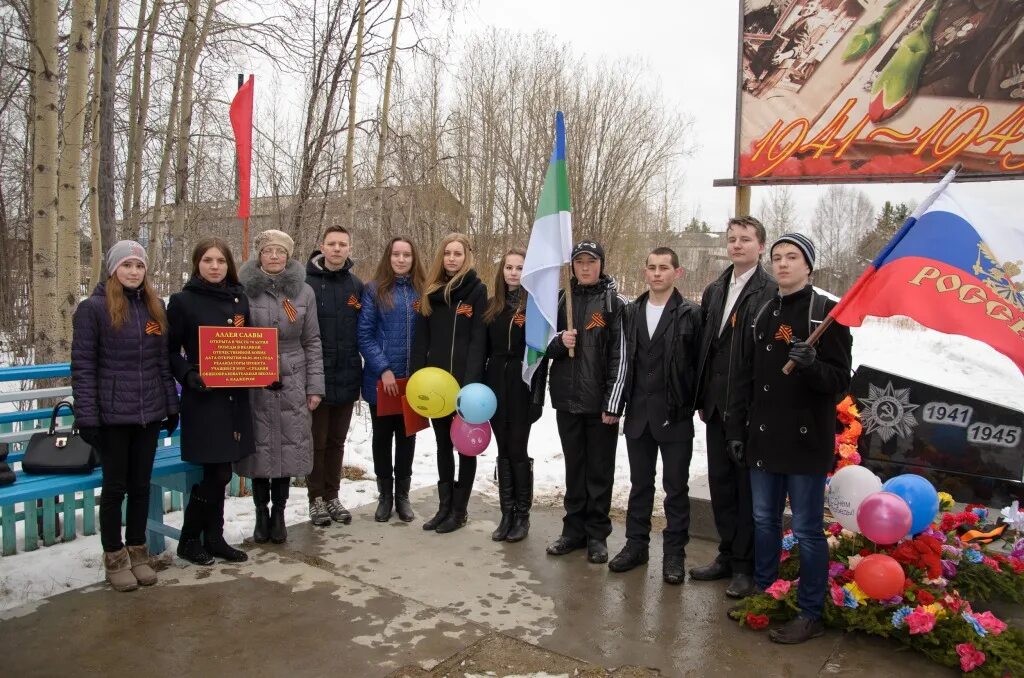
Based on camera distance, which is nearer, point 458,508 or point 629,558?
point 629,558

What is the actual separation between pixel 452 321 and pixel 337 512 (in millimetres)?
1823

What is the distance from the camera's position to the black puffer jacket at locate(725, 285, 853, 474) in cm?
366

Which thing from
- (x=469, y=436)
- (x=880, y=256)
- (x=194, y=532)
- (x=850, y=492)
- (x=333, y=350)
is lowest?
(x=194, y=532)

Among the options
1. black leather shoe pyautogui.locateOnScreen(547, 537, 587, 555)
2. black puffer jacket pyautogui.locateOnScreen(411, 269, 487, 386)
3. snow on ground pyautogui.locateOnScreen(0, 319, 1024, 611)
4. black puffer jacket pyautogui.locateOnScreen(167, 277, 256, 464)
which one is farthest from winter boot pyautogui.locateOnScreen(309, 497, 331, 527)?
Result: black leather shoe pyautogui.locateOnScreen(547, 537, 587, 555)

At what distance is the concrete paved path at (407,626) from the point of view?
346cm

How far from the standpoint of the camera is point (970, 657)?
3.42 metres

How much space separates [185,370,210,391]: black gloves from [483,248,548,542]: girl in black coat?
1.98 metres

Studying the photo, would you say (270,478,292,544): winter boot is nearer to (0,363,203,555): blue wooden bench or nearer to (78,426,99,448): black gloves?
(0,363,203,555): blue wooden bench

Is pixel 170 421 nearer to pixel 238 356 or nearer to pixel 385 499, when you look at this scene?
pixel 238 356

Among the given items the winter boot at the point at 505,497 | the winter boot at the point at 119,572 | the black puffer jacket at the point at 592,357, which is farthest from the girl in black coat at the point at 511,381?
the winter boot at the point at 119,572

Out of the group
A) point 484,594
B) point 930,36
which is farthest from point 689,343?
point 930,36

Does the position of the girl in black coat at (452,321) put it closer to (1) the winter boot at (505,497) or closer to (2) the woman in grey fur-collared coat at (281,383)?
(1) the winter boot at (505,497)

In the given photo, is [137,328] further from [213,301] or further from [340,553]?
[340,553]

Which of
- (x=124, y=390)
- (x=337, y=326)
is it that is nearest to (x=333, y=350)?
(x=337, y=326)
